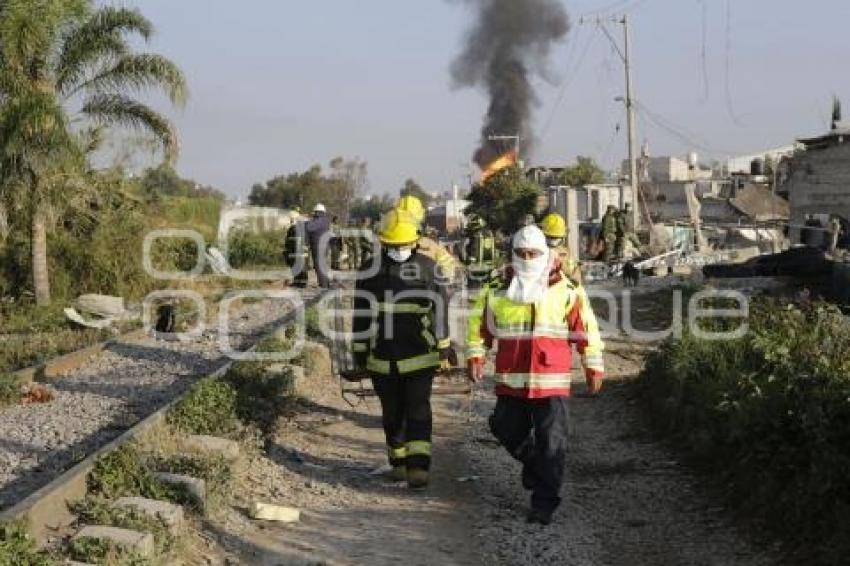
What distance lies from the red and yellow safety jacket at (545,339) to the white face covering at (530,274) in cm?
4

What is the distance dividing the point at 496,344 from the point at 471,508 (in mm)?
1136

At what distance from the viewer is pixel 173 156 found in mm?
21797

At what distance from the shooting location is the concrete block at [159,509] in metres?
5.52

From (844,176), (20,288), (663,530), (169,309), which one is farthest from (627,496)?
(844,176)

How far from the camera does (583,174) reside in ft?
238

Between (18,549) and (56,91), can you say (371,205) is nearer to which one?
(56,91)

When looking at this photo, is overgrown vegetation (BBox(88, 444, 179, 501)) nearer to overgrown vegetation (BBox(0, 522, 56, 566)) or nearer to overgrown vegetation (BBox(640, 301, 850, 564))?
overgrown vegetation (BBox(0, 522, 56, 566))

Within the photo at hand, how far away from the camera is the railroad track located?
5.88m

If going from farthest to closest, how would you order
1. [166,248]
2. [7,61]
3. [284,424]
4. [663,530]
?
[166,248] < [7,61] < [284,424] < [663,530]

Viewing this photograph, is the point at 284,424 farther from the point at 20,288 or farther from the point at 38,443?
the point at 20,288

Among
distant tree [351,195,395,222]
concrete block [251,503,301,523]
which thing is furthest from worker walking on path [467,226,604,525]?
distant tree [351,195,395,222]

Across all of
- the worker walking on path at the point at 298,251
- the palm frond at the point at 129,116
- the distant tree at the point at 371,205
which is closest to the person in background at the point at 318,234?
the worker walking on path at the point at 298,251

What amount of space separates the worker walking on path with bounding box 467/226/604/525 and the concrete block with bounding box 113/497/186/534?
7.06 feet

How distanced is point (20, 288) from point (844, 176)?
2608 cm
